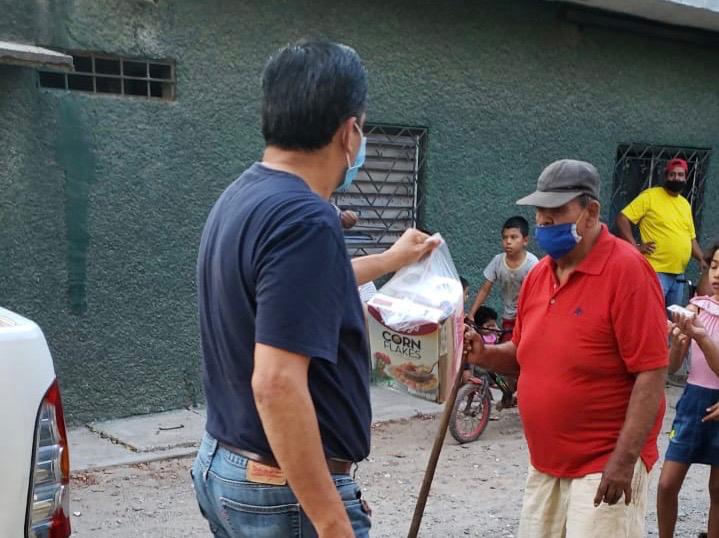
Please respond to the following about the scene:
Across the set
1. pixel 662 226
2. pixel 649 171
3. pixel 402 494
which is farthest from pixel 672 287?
pixel 402 494

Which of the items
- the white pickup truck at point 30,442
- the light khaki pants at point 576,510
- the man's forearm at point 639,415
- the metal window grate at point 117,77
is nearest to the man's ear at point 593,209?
the man's forearm at point 639,415

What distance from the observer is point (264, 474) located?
1.79 metres

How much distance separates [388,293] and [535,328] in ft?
2.11

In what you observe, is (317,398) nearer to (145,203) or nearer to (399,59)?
(145,203)

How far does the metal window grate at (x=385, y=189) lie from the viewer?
7.08 meters

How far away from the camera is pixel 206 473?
1.90m

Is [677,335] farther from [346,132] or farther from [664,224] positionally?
[664,224]

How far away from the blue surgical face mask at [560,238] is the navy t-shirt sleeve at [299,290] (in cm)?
134

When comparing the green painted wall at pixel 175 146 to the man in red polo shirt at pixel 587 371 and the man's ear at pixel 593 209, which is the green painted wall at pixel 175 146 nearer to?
the man in red polo shirt at pixel 587 371

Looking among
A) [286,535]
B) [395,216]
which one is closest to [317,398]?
[286,535]

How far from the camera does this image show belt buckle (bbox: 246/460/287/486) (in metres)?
1.78

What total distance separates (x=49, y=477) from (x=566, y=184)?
1.82m

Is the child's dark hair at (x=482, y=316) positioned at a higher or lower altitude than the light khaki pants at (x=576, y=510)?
lower

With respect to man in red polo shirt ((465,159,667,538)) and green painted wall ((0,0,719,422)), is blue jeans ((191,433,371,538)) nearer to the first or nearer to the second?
man in red polo shirt ((465,159,667,538))
